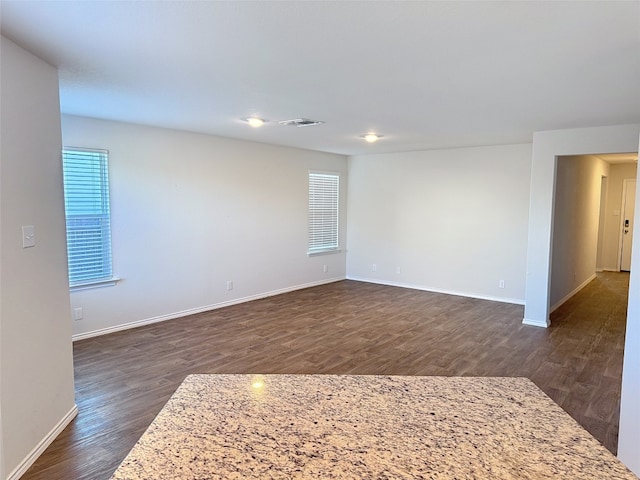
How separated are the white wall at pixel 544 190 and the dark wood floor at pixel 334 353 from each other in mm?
381

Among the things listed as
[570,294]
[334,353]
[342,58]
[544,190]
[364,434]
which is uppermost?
[342,58]

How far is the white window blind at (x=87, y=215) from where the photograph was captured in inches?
169

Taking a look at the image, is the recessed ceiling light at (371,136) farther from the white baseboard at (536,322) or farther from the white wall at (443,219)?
the white baseboard at (536,322)

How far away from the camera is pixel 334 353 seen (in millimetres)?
4195

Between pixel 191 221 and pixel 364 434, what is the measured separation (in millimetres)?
4832

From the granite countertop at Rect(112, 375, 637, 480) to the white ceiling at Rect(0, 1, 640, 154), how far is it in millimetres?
1583

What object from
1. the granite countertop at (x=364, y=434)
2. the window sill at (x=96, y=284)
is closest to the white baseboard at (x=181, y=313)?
the window sill at (x=96, y=284)

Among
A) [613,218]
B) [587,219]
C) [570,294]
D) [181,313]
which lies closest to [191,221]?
[181,313]

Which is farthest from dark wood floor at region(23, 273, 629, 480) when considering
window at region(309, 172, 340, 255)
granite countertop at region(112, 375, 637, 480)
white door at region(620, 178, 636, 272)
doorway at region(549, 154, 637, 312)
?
white door at region(620, 178, 636, 272)

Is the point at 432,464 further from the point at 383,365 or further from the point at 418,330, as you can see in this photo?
the point at 418,330

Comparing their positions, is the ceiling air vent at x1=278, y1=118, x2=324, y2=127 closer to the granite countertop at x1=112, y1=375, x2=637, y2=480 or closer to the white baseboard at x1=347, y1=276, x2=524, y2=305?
the granite countertop at x1=112, y1=375, x2=637, y2=480

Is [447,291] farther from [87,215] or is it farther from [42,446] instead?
[42,446]

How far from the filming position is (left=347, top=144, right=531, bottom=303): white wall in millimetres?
6238

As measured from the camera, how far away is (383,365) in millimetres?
3889
